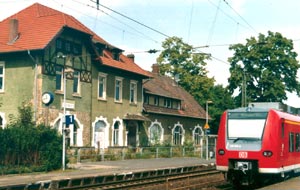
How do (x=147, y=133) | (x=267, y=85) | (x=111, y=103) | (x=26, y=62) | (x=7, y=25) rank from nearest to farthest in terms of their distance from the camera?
(x=26, y=62) < (x=7, y=25) < (x=111, y=103) < (x=147, y=133) < (x=267, y=85)

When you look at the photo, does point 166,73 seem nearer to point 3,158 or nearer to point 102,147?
point 102,147

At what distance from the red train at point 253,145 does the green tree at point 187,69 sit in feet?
142

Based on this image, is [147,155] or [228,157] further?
[147,155]

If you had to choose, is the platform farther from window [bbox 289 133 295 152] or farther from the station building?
the station building

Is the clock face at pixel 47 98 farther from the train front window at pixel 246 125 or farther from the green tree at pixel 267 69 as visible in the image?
the green tree at pixel 267 69

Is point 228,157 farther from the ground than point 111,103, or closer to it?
closer to it

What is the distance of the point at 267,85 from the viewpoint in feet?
177

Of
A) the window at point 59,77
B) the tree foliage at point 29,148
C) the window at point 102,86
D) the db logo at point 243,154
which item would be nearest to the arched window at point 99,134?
the window at point 102,86

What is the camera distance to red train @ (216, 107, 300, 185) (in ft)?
53.9

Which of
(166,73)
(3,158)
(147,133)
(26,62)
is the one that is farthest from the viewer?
(166,73)

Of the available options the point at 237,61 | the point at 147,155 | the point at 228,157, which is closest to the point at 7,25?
the point at 147,155

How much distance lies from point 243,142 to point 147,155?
1751cm

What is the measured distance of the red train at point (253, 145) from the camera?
1642cm

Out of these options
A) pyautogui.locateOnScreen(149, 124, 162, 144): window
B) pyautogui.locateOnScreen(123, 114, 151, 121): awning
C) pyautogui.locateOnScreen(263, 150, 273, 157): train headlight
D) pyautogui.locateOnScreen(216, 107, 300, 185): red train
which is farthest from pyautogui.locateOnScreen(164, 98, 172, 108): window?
pyautogui.locateOnScreen(263, 150, 273, 157): train headlight
